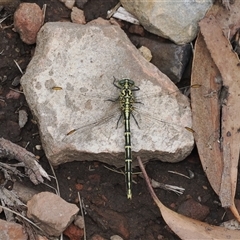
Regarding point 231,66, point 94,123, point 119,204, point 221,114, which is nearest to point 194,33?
point 231,66

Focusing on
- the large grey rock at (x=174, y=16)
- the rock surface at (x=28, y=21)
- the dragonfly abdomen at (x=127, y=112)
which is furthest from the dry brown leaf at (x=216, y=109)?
the rock surface at (x=28, y=21)

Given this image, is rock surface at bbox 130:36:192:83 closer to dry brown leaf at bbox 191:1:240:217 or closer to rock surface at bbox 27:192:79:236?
dry brown leaf at bbox 191:1:240:217

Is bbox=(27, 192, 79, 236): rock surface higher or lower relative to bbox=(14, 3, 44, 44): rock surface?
lower

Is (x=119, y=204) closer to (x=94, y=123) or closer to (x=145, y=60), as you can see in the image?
(x=94, y=123)

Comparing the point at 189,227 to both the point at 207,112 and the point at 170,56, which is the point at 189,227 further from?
the point at 170,56

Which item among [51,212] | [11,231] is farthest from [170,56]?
[11,231]

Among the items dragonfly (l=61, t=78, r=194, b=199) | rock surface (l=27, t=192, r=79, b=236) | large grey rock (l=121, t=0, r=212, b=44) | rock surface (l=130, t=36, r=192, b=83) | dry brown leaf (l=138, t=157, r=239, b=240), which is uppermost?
large grey rock (l=121, t=0, r=212, b=44)

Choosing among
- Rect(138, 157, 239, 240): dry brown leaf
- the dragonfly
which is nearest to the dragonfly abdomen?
the dragonfly
